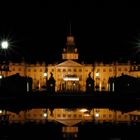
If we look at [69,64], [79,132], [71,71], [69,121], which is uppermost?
[69,64]

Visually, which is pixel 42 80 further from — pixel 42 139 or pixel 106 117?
pixel 42 139

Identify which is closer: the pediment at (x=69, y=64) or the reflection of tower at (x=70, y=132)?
the reflection of tower at (x=70, y=132)

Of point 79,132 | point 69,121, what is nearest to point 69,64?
point 69,121

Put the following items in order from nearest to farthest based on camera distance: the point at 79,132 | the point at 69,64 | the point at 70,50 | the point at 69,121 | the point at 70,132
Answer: the point at 70,132 → the point at 79,132 → the point at 69,121 → the point at 69,64 → the point at 70,50

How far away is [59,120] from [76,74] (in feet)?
354

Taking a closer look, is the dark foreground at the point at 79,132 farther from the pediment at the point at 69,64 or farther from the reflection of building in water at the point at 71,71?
the pediment at the point at 69,64

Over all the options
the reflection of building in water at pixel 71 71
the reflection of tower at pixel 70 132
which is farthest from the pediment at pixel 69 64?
the reflection of tower at pixel 70 132

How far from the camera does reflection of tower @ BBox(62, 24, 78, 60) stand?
138375mm

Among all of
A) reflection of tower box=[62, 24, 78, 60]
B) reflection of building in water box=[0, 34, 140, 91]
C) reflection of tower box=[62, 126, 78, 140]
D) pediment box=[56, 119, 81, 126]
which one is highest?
reflection of tower box=[62, 24, 78, 60]

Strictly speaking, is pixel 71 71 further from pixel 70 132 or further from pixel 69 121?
pixel 70 132

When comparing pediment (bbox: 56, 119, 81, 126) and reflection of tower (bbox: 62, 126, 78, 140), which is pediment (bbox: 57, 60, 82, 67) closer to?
pediment (bbox: 56, 119, 81, 126)

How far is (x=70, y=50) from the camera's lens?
139 metres

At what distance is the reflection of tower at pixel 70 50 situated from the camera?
138 m

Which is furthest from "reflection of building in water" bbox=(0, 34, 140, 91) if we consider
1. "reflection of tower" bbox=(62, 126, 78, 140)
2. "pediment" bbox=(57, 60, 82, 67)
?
"reflection of tower" bbox=(62, 126, 78, 140)
